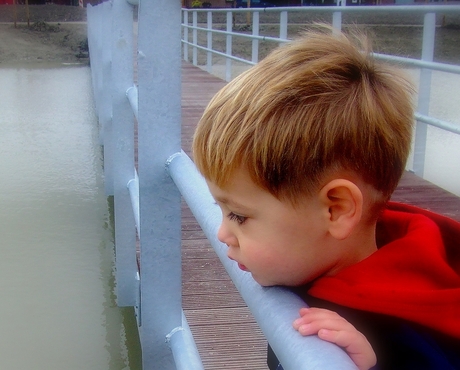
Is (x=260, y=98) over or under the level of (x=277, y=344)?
over

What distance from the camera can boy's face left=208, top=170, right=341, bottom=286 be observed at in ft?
2.39

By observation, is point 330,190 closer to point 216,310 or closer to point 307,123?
point 307,123

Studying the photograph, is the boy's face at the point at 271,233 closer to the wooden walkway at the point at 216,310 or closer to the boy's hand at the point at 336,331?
the boy's hand at the point at 336,331

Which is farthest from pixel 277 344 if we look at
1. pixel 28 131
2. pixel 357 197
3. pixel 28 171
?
pixel 28 131

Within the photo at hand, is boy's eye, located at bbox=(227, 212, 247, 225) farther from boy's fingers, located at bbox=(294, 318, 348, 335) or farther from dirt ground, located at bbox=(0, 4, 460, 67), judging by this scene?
dirt ground, located at bbox=(0, 4, 460, 67)

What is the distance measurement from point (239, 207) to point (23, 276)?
228 centimetres

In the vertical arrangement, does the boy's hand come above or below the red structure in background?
below

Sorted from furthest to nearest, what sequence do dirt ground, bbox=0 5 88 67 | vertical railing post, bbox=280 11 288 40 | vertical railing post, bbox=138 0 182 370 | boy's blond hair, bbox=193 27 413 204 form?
dirt ground, bbox=0 5 88 67 < vertical railing post, bbox=280 11 288 40 < vertical railing post, bbox=138 0 182 370 < boy's blond hair, bbox=193 27 413 204

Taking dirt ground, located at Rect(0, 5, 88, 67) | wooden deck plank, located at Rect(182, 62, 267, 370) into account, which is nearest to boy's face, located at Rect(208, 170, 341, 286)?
wooden deck plank, located at Rect(182, 62, 267, 370)

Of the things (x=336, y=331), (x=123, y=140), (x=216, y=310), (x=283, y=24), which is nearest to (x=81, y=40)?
(x=283, y=24)

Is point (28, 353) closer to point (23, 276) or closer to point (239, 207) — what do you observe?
point (23, 276)

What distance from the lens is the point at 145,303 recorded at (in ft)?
4.05

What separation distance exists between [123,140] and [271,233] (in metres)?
1.59

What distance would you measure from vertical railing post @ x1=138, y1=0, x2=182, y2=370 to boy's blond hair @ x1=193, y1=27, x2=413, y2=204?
1.22 feet
